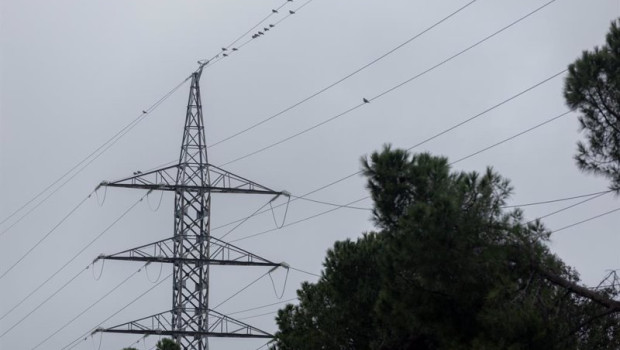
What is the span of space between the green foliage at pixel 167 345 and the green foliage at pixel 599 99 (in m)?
18.3

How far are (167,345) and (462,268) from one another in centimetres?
1784

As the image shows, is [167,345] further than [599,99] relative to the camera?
Yes

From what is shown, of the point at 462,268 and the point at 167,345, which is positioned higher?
the point at 167,345

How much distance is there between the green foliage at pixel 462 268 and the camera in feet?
68.6

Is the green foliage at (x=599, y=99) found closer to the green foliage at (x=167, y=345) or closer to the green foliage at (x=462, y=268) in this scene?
the green foliage at (x=462, y=268)

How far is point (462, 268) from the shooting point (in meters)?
21.2

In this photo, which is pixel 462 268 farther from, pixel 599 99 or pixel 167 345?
A: pixel 167 345

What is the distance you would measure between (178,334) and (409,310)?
58.8 ft

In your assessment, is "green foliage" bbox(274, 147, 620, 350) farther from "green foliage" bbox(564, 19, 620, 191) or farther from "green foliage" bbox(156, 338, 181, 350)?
"green foliage" bbox(156, 338, 181, 350)

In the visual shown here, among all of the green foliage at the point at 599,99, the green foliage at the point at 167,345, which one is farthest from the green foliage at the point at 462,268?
the green foliage at the point at 167,345

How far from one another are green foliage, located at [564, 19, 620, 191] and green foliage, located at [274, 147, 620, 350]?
5.06 ft

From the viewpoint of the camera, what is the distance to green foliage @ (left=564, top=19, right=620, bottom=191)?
21.5 m

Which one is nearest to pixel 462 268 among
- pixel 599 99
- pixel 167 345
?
pixel 599 99

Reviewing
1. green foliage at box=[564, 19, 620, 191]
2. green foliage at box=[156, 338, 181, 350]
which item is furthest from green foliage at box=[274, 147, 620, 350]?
green foliage at box=[156, 338, 181, 350]
